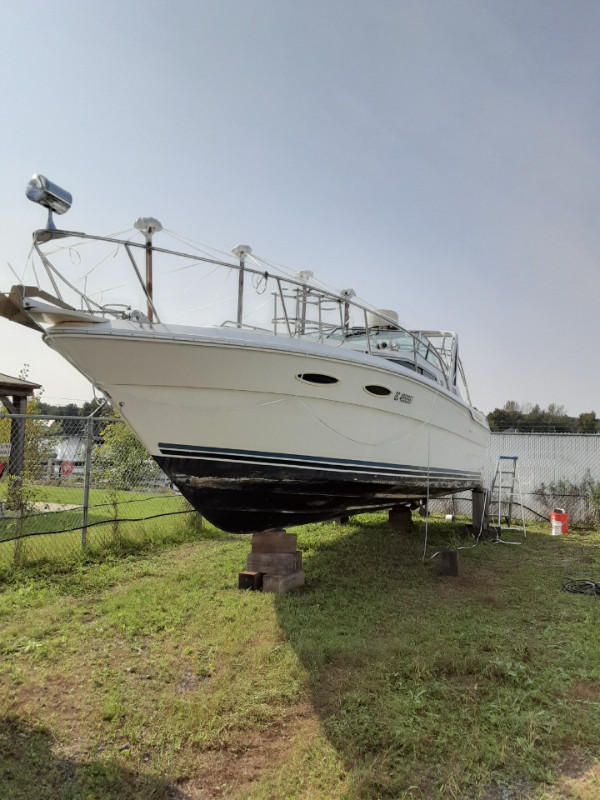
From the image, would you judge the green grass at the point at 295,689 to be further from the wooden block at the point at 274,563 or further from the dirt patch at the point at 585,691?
the wooden block at the point at 274,563

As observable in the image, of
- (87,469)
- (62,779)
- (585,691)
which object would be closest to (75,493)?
(87,469)

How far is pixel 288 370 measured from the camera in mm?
4590

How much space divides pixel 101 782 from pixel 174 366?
280 centimetres

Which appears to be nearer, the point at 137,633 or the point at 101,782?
the point at 101,782

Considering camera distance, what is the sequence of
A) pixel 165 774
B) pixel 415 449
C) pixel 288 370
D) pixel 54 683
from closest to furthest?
pixel 165 774
pixel 54 683
pixel 288 370
pixel 415 449

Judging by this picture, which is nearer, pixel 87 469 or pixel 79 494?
pixel 87 469

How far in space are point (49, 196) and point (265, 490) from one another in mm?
Answer: 3044

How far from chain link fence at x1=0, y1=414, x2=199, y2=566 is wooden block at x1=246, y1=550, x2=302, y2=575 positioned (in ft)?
8.12

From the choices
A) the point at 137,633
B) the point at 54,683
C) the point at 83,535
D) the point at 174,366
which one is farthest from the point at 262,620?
the point at 83,535

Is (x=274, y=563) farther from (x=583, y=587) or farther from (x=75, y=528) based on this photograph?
(x=583, y=587)

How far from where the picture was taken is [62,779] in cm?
251

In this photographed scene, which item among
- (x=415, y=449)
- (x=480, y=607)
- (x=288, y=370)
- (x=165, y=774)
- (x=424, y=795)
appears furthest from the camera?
(x=415, y=449)

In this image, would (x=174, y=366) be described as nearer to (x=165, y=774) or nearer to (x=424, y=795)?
(x=165, y=774)

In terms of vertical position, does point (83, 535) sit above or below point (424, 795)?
above
